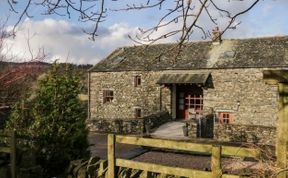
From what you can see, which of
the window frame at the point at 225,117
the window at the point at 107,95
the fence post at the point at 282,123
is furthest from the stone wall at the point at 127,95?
the fence post at the point at 282,123

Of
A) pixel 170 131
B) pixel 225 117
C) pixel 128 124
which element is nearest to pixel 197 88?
pixel 225 117

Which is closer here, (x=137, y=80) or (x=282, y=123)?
(x=282, y=123)

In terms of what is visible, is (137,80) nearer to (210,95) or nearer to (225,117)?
(210,95)

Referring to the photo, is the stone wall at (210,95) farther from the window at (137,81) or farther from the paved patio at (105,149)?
the paved patio at (105,149)

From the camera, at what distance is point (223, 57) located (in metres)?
25.8

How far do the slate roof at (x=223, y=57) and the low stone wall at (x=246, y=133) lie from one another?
483 cm

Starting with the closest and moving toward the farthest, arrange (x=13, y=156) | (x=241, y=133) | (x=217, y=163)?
(x=217, y=163) → (x=13, y=156) → (x=241, y=133)

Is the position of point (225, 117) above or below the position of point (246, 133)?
above

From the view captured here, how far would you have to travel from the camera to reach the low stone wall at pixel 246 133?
65.9ft

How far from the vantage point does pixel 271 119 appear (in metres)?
23.2

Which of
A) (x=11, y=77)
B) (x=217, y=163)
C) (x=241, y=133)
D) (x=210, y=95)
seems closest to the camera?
(x=11, y=77)

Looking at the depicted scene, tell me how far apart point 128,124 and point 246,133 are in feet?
24.6

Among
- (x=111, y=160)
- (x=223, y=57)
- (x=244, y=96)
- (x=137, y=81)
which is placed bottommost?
(x=111, y=160)

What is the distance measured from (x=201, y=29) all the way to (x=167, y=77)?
22.3 m
